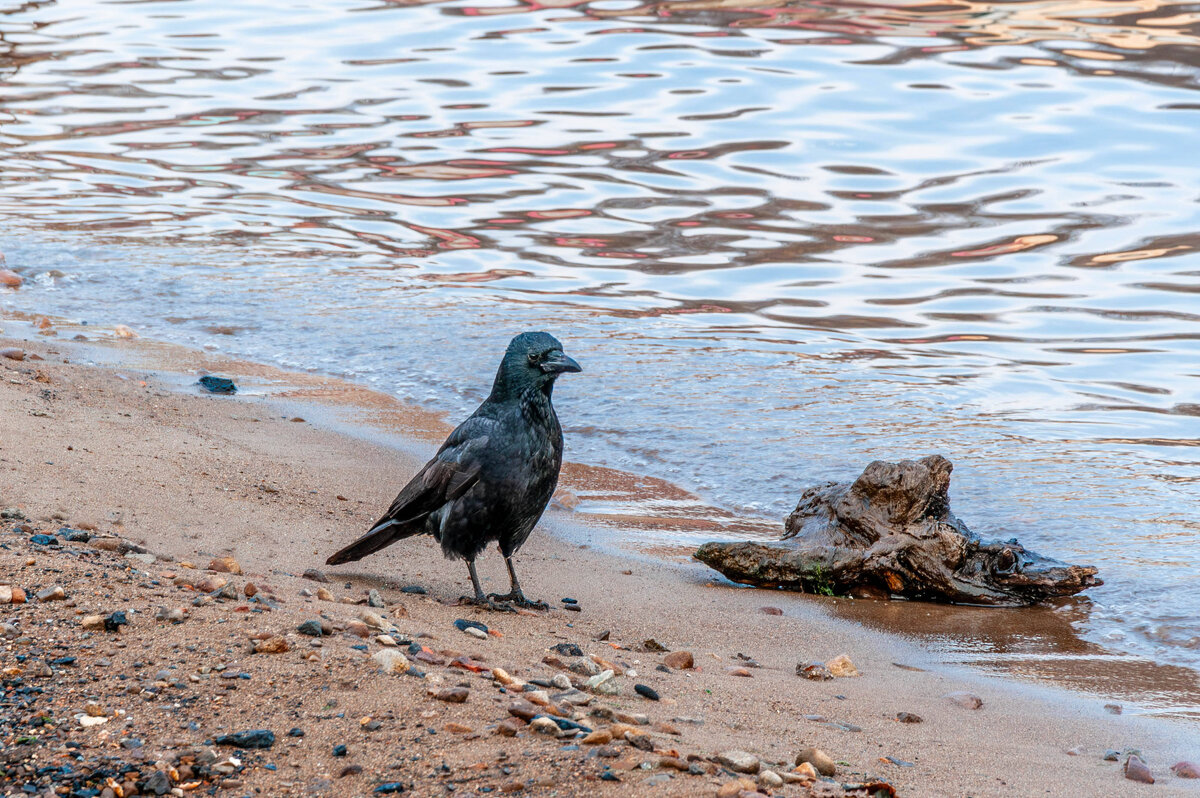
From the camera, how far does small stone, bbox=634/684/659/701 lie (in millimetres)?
3602

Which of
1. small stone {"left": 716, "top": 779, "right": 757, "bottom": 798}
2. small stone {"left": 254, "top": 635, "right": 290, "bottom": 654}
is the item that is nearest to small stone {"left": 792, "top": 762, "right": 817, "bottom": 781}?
small stone {"left": 716, "top": 779, "right": 757, "bottom": 798}

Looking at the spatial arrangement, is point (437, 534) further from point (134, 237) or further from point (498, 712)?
point (134, 237)

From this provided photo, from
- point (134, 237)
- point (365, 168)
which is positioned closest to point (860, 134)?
point (365, 168)

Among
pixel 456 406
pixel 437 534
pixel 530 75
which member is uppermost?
pixel 530 75

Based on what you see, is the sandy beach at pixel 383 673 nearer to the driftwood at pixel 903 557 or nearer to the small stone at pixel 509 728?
the small stone at pixel 509 728

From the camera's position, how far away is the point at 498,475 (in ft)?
15.0

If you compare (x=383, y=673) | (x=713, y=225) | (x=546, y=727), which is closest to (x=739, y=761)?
(x=546, y=727)

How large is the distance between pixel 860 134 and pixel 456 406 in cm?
996

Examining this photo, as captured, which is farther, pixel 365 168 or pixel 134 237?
pixel 365 168

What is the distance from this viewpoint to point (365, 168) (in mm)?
16250

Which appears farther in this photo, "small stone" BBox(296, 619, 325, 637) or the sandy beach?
"small stone" BBox(296, 619, 325, 637)

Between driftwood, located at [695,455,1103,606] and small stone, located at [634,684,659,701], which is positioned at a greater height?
small stone, located at [634,684,659,701]

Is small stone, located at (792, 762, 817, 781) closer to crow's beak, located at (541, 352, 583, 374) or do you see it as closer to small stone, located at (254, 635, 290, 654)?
small stone, located at (254, 635, 290, 654)

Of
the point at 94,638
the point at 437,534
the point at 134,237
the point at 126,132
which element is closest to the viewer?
the point at 94,638
